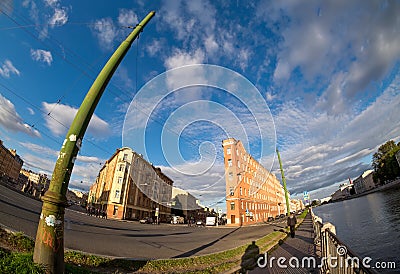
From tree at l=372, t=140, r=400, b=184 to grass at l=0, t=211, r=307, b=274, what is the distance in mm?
101364

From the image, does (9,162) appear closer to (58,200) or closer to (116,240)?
(116,240)

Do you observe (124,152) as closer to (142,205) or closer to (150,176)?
(150,176)

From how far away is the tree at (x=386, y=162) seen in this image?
8143cm

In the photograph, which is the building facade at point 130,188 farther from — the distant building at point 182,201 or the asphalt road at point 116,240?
the asphalt road at point 116,240

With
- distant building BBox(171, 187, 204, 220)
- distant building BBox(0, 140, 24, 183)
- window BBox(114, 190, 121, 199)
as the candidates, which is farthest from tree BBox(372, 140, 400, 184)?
distant building BBox(0, 140, 24, 183)

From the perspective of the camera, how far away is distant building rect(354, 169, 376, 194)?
433 ft

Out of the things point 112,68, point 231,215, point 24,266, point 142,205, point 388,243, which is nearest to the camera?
point 24,266

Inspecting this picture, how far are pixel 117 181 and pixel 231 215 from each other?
99.2 ft

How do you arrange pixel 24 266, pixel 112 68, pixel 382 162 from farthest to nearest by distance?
1. pixel 382 162
2. pixel 112 68
3. pixel 24 266

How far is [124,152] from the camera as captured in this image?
54.9 m

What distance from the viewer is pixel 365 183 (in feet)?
476

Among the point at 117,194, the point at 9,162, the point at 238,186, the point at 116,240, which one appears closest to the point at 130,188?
the point at 117,194

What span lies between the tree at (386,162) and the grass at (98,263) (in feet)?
333

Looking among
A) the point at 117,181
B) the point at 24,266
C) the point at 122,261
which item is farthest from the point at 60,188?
the point at 117,181
